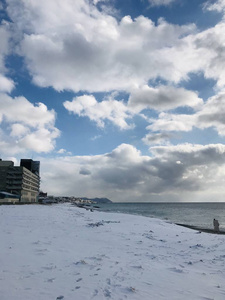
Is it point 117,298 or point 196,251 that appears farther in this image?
point 196,251

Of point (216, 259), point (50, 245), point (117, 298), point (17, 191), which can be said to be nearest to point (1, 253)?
point (50, 245)

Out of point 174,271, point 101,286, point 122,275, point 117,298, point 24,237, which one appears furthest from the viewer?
point 24,237

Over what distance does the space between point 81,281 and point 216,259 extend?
7.49 m

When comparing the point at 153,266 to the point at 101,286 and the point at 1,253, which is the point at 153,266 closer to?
the point at 101,286

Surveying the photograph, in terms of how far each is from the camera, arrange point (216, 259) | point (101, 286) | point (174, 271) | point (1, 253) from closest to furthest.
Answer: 1. point (101, 286)
2. point (174, 271)
3. point (1, 253)
4. point (216, 259)

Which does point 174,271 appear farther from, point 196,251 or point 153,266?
point 196,251

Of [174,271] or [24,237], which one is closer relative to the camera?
[174,271]

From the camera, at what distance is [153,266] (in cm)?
952

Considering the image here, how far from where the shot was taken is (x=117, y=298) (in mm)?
6176

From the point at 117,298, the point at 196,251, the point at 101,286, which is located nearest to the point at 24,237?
the point at 101,286

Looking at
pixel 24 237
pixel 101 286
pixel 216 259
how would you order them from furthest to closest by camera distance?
pixel 24 237, pixel 216 259, pixel 101 286

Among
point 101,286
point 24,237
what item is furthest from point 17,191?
point 101,286

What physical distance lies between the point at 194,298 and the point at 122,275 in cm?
257

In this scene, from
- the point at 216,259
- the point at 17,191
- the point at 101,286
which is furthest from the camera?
the point at 17,191
